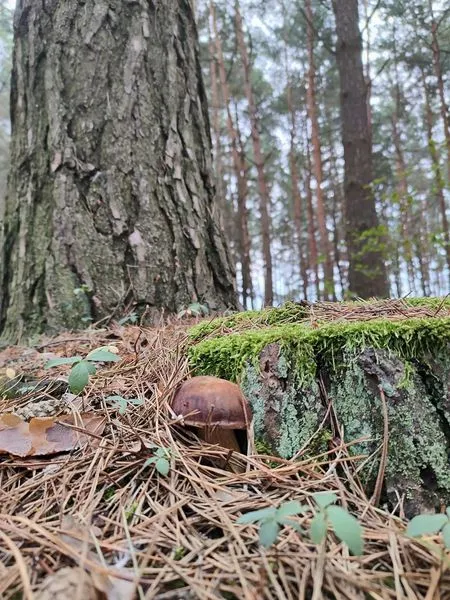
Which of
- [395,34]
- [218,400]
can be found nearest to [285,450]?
[218,400]

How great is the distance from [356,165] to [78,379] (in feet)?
22.0

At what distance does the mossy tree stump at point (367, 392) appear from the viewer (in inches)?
49.1

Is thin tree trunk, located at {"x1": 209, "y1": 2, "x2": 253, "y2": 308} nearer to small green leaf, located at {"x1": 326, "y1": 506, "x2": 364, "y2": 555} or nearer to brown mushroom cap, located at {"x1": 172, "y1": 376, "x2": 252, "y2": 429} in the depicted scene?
brown mushroom cap, located at {"x1": 172, "y1": 376, "x2": 252, "y2": 429}

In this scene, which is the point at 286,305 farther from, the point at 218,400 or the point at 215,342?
the point at 218,400

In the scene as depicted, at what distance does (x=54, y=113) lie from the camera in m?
2.74

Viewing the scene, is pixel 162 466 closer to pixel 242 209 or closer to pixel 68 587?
pixel 68 587

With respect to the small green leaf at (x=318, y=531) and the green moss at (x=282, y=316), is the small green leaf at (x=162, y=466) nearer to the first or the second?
the small green leaf at (x=318, y=531)

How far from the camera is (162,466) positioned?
3.77ft

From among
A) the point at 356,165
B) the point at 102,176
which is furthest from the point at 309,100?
the point at 102,176

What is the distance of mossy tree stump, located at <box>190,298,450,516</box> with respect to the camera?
125cm

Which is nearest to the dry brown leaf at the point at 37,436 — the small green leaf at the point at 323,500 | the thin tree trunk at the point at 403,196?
the small green leaf at the point at 323,500

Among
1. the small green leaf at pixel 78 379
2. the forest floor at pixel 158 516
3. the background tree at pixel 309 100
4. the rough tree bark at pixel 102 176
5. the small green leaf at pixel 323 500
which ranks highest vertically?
the background tree at pixel 309 100

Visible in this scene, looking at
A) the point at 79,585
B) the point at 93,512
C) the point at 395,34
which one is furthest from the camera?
the point at 395,34

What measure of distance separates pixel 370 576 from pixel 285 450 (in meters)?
0.49
